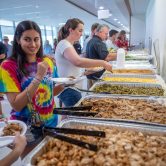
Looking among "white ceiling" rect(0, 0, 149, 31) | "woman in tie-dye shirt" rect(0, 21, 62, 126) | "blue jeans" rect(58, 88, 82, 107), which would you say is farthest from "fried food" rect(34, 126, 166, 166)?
"white ceiling" rect(0, 0, 149, 31)

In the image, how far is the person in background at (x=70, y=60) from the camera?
1.84 metres

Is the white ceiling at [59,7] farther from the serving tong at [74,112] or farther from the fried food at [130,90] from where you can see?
the serving tong at [74,112]

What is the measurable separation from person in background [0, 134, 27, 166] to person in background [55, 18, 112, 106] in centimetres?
91

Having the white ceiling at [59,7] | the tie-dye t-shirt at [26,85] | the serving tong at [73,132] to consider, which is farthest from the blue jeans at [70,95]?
the white ceiling at [59,7]

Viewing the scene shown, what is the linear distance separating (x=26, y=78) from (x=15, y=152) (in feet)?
1.59

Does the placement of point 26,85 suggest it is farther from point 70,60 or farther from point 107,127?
point 70,60

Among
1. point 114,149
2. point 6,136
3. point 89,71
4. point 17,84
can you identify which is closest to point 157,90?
point 89,71

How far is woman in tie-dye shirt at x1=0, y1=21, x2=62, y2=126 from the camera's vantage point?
1.15 meters

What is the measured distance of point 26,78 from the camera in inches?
48.3

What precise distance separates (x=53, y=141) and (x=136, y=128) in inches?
15.7

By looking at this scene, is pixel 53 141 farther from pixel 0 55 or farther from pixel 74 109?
pixel 0 55

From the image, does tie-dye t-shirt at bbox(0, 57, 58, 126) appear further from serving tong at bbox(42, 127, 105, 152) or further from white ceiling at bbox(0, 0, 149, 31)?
white ceiling at bbox(0, 0, 149, 31)

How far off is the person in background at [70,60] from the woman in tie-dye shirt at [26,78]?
1.63 ft

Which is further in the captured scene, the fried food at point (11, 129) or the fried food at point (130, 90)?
the fried food at point (130, 90)
